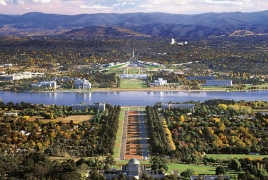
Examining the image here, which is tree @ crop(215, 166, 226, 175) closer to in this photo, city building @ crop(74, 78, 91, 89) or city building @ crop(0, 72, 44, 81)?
city building @ crop(74, 78, 91, 89)

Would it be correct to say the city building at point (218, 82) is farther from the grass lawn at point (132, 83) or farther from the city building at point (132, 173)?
the city building at point (132, 173)

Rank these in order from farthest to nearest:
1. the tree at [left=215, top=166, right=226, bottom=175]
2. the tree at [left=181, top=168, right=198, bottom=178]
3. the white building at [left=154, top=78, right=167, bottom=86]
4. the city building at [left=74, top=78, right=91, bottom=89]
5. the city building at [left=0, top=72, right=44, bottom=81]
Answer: the city building at [left=0, top=72, right=44, bottom=81]
the white building at [left=154, top=78, right=167, bottom=86]
the city building at [left=74, top=78, right=91, bottom=89]
the tree at [left=215, top=166, right=226, bottom=175]
the tree at [left=181, top=168, right=198, bottom=178]

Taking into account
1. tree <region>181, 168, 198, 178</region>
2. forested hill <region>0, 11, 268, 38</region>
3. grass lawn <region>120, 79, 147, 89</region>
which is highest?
forested hill <region>0, 11, 268, 38</region>

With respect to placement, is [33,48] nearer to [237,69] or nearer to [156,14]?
[237,69]

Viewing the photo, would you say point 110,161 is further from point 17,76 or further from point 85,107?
point 17,76

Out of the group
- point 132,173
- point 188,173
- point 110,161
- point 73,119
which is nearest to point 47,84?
point 73,119

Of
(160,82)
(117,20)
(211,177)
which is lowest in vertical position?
(211,177)

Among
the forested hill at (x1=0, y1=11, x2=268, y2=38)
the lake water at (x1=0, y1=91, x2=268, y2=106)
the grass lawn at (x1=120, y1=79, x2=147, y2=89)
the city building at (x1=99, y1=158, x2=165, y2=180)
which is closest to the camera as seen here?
the city building at (x1=99, y1=158, x2=165, y2=180)

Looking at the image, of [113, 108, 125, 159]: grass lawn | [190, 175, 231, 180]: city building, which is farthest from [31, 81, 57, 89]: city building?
[190, 175, 231, 180]: city building
